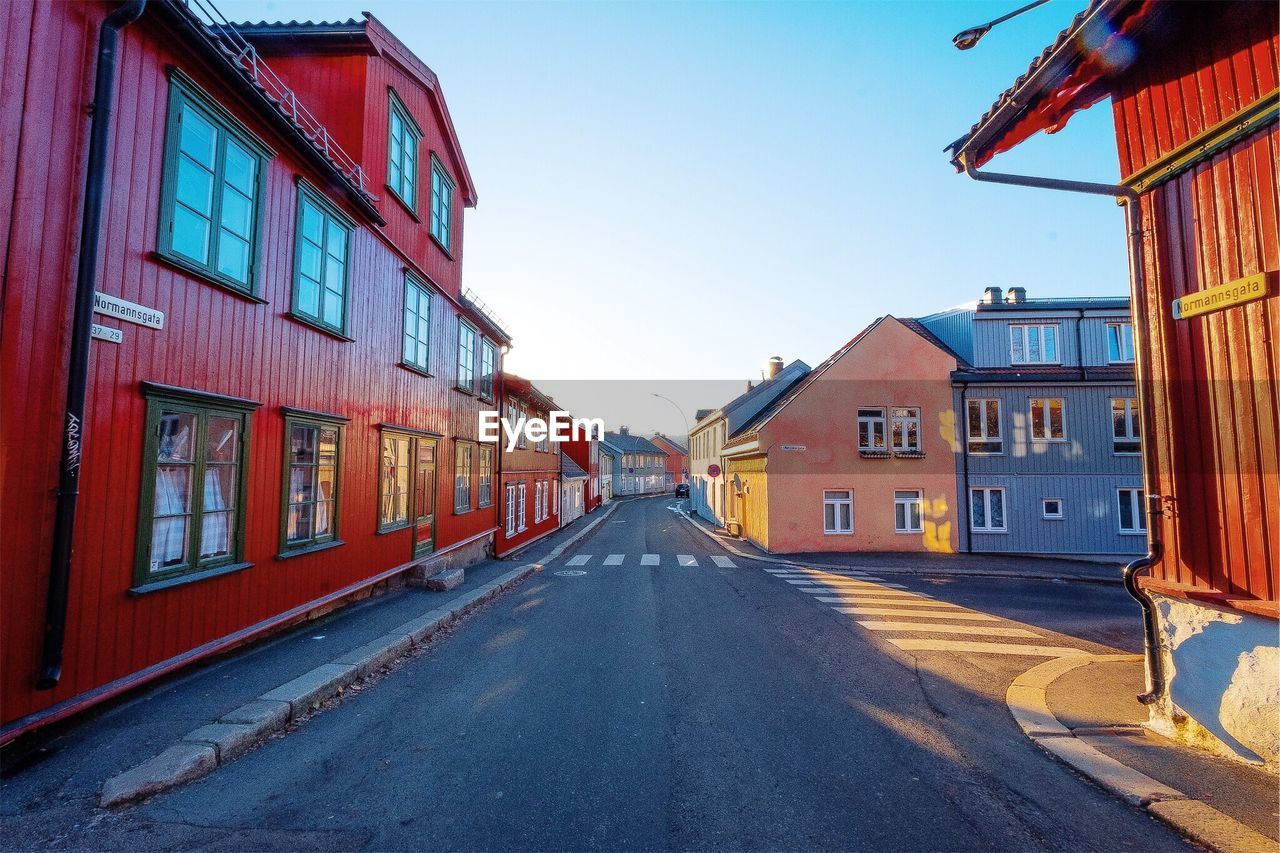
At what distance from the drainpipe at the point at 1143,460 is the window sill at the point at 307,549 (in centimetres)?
923

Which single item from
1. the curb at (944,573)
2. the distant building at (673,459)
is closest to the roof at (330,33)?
the curb at (944,573)

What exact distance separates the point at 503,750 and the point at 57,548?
3824 millimetres

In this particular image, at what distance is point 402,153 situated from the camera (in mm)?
11328

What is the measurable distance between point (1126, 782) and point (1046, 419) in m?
18.0

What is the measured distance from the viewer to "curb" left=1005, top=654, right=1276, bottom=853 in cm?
339

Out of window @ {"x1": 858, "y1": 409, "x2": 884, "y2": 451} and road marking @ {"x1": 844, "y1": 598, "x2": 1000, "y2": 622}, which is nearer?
road marking @ {"x1": 844, "y1": 598, "x2": 1000, "y2": 622}

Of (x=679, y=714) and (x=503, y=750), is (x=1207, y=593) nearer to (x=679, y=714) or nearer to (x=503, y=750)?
(x=679, y=714)

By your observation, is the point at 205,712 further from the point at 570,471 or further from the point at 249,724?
→ the point at 570,471

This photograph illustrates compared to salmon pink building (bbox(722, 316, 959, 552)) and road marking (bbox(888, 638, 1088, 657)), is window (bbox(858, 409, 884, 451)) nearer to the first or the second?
salmon pink building (bbox(722, 316, 959, 552))

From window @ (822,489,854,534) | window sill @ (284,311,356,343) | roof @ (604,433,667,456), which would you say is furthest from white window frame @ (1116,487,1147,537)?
roof @ (604,433,667,456)

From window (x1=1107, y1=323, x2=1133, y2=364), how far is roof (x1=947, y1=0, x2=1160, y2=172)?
17298 millimetres

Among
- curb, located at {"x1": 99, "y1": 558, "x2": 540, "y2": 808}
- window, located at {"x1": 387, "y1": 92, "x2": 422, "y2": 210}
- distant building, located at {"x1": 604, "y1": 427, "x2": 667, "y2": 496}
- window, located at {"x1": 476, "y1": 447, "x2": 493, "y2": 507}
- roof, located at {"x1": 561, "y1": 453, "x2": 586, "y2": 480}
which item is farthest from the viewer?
distant building, located at {"x1": 604, "y1": 427, "x2": 667, "y2": 496}

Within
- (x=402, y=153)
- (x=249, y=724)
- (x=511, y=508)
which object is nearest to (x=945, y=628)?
(x=249, y=724)

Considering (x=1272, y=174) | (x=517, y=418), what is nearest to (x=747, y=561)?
(x=517, y=418)
